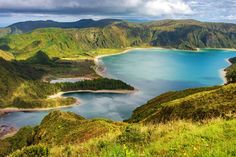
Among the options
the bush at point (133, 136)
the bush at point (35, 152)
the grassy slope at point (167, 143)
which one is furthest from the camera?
the bush at point (35, 152)

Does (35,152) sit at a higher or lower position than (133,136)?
lower

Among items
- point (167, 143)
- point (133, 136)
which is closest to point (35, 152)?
point (133, 136)

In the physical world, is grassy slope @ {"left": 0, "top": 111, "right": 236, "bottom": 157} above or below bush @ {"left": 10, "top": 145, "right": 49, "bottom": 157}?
above

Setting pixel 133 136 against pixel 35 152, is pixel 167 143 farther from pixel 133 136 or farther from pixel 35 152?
Result: pixel 35 152

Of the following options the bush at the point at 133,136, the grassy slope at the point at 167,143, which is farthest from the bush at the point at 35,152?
the bush at the point at 133,136

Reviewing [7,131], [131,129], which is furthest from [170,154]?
[7,131]

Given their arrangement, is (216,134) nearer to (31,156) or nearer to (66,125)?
(31,156)

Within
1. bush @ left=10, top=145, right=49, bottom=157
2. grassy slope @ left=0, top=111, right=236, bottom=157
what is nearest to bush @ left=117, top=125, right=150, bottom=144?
grassy slope @ left=0, top=111, right=236, bottom=157

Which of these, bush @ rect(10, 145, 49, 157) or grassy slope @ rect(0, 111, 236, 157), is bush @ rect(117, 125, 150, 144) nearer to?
grassy slope @ rect(0, 111, 236, 157)

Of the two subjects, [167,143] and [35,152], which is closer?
[167,143]

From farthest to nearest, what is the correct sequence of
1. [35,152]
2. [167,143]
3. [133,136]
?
[35,152]
[133,136]
[167,143]

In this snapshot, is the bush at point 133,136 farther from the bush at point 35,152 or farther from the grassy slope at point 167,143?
the bush at point 35,152
